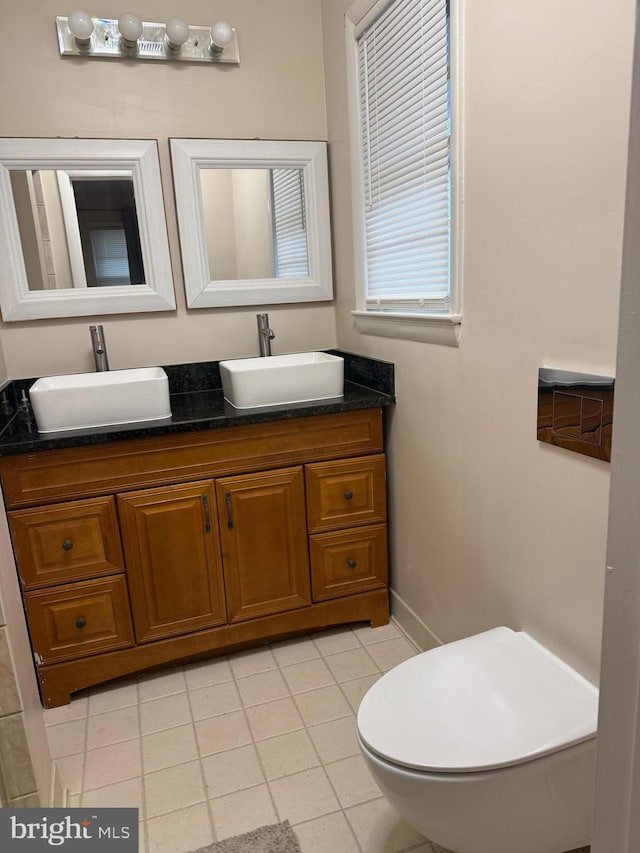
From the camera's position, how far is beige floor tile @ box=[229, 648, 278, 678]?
2.04 m

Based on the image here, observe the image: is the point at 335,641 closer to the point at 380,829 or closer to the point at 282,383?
the point at 380,829

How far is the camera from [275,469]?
79.0 inches

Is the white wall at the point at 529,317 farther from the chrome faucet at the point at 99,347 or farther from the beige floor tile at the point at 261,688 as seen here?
the chrome faucet at the point at 99,347

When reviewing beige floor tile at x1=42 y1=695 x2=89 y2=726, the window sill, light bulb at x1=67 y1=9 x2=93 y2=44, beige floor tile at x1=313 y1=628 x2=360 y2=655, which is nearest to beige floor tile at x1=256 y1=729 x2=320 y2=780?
beige floor tile at x1=313 y1=628 x2=360 y2=655

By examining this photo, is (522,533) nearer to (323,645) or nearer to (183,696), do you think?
(323,645)

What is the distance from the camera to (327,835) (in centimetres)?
140

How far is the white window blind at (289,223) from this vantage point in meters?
2.34

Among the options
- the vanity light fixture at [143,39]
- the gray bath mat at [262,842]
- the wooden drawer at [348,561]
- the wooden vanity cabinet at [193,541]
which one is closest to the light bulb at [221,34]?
the vanity light fixture at [143,39]

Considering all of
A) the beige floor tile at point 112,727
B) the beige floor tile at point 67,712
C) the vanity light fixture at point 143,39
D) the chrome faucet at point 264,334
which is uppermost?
the vanity light fixture at point 143,39

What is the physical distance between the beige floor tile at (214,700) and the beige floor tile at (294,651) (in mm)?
210

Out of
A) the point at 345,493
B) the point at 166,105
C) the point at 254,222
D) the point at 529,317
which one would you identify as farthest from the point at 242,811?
the point at 166,105

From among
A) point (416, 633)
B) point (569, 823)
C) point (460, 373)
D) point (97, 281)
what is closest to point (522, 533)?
point (460, 373)

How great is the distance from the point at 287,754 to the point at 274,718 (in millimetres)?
156
